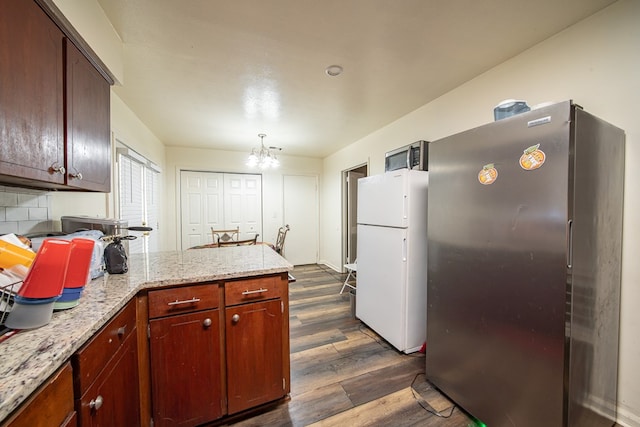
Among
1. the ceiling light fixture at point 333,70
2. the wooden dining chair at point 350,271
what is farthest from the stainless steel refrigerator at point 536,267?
the wooden dining chair at point 350,271

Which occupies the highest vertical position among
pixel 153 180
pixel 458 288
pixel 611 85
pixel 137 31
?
pixel 137 31

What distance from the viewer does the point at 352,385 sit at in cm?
172

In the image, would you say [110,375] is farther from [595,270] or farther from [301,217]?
[301,217]

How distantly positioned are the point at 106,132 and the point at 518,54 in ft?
9.46

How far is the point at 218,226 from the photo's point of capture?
4.62 metres

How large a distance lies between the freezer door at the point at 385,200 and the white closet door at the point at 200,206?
3163mm

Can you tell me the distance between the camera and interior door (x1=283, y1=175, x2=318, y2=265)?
5.05 metres

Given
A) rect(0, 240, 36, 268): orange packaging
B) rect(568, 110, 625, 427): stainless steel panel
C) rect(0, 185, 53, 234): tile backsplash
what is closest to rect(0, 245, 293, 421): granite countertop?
rect(0, 240, 36, 268): orange packaging

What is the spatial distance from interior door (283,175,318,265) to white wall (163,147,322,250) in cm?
14

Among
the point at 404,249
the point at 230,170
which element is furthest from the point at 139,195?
the point at 404,249

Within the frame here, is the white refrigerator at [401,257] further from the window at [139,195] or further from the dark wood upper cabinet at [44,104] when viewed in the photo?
the window at [139,195]

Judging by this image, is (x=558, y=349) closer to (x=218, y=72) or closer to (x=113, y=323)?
(x=113, y=323)

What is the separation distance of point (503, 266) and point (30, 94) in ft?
7.30

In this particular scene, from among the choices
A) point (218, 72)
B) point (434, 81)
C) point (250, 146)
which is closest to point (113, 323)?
point (218, 72)
